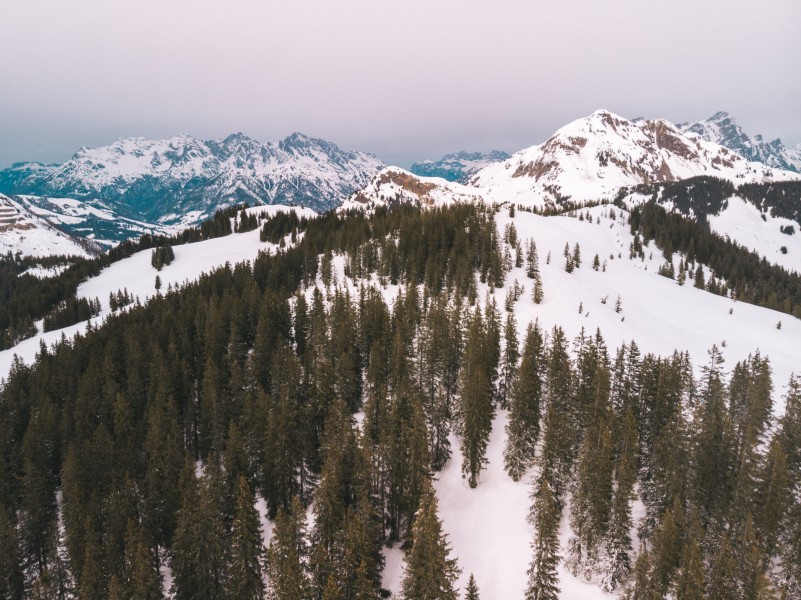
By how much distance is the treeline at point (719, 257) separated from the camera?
13688 centimetres

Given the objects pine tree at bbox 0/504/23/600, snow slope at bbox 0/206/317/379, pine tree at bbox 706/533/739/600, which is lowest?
pine tree at bbox 0/504/23/600

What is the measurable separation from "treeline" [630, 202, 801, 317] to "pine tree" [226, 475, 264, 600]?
145045 millimetres

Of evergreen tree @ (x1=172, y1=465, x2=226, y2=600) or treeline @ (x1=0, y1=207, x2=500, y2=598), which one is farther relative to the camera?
treeline @ (x1=0, y1=207, x2=500, y2=598)

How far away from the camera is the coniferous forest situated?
33.1 meters

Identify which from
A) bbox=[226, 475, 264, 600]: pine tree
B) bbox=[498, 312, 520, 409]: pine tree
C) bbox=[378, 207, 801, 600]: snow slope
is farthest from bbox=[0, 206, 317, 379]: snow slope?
bbox=[226, 475, 264, 600]: pine tree

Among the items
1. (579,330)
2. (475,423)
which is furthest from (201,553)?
(579,330)

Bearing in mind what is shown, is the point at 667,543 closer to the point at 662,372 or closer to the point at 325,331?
the point at 662,372

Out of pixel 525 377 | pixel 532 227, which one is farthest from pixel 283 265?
pixel 525 377

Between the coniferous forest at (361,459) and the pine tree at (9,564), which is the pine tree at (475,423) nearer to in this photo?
the coniferous forest at (361,459)

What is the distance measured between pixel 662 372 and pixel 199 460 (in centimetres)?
6286

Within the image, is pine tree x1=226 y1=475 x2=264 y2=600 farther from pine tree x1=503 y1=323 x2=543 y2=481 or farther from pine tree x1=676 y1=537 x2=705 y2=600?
pine tree x1=676 y1=537 x2=705 y2=600

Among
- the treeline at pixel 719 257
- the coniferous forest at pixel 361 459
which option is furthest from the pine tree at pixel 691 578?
the treeline at pixel 719 257

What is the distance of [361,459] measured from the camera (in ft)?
135

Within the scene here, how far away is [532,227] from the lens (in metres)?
129
